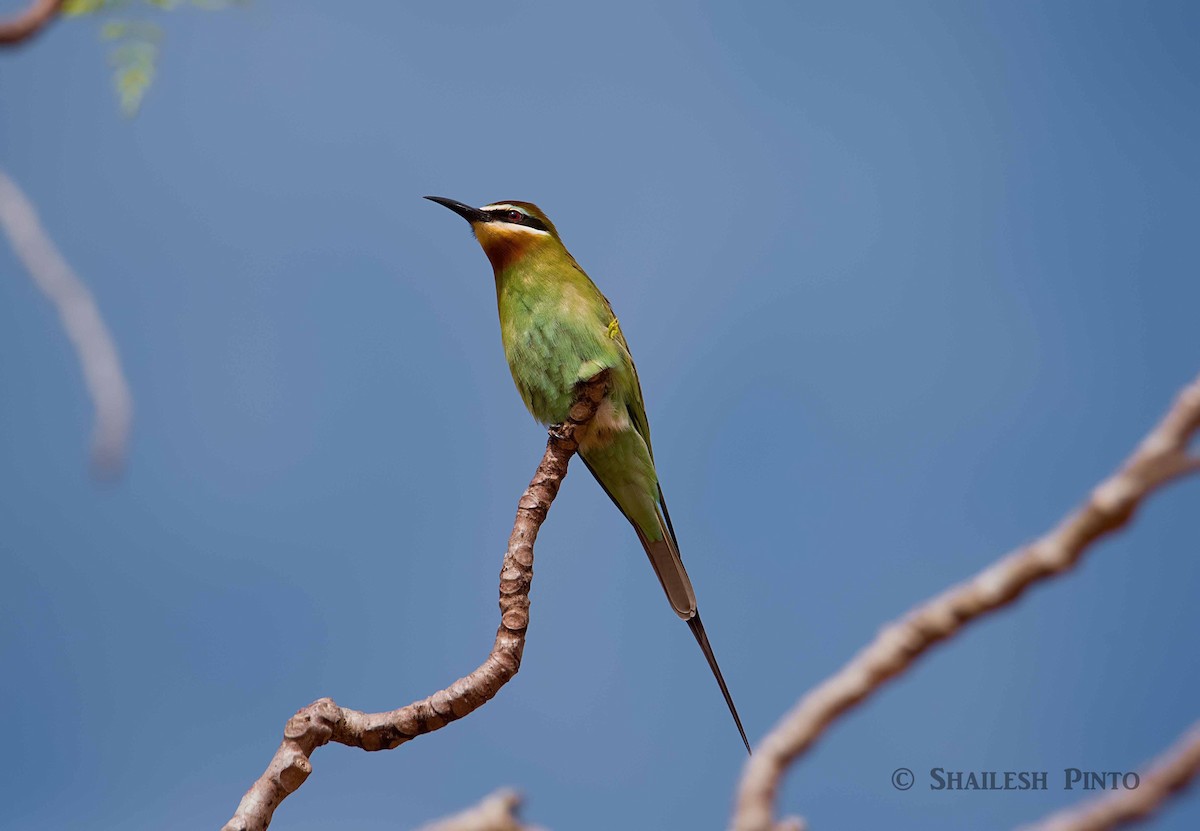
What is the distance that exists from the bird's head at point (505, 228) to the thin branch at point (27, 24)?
2.26 m

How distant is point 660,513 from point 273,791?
1.62 m

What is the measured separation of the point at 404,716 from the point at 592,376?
4.47 feet

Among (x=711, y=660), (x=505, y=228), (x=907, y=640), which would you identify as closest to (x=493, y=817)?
(x=907, y=640)

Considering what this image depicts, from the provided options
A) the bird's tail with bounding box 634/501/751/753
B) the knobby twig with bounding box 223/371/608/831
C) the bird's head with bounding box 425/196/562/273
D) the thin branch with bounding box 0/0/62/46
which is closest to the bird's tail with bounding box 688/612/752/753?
the bird's tail with bounding box 634/501/751/753

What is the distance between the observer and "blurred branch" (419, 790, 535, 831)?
97 centimetres

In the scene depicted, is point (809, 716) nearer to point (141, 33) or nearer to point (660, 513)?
point (141, 33)

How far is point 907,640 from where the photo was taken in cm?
96

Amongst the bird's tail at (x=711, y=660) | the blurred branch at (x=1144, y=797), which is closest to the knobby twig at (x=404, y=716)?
the bird's tail at (x=711, y=660)

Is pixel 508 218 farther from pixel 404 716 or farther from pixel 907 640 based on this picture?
pixel 907 640

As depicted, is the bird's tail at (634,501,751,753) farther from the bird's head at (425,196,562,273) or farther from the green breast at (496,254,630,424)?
the bird's head at (425,196,562,273)

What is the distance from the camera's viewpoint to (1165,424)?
0.86m

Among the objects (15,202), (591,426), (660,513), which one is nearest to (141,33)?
(15,202)

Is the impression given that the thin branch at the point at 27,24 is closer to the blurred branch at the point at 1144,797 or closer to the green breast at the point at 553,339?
the blurred branch at the point at 1144,797

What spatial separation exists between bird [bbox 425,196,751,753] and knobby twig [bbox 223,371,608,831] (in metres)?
0.86
